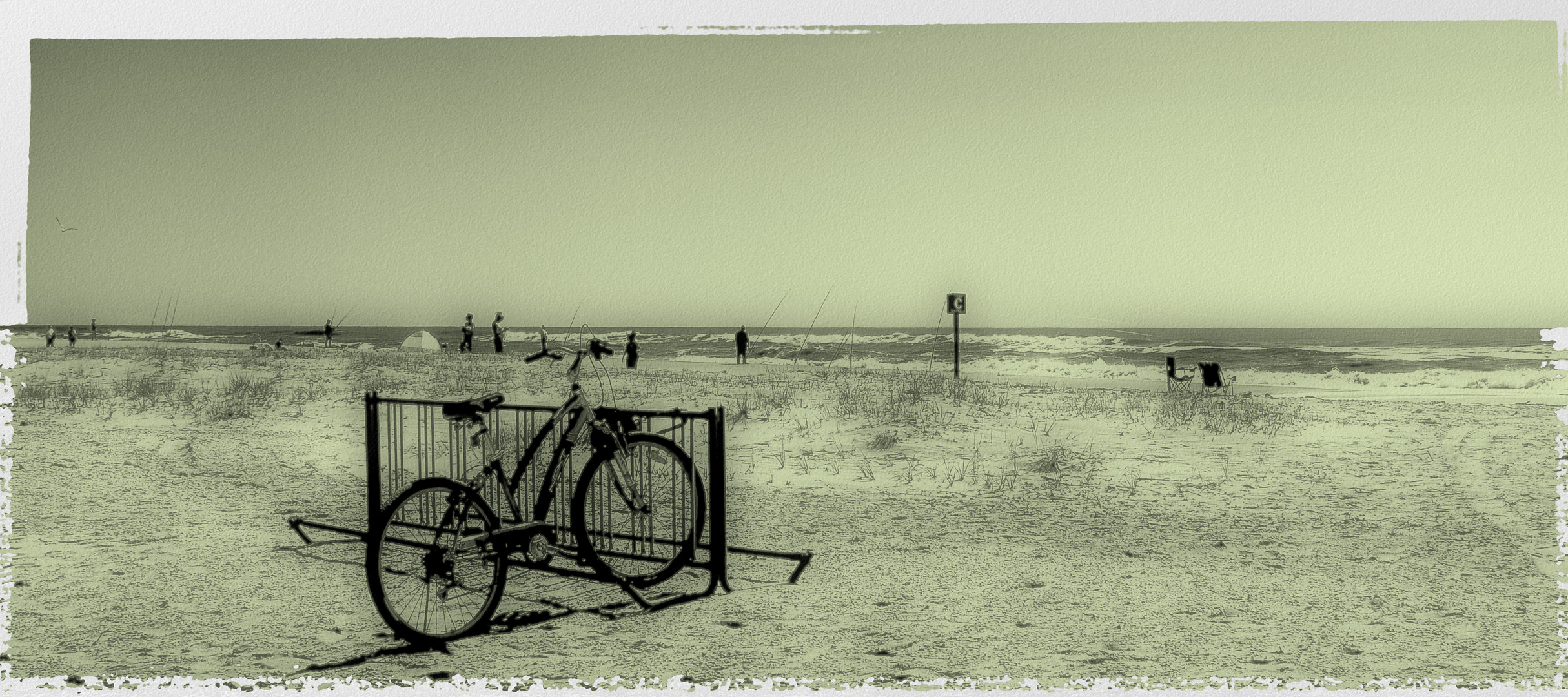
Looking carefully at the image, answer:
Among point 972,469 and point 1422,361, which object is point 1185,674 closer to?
point 972,469

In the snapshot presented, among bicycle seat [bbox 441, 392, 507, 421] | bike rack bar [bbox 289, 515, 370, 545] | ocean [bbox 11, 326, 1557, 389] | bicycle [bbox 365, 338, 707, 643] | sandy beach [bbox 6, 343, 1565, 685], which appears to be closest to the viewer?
sandy beach [bbox 6, 343, 1565, 685]

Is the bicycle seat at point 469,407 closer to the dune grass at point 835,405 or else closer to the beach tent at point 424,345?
the dune grass at point 835,405

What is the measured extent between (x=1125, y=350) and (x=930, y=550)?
5061cm

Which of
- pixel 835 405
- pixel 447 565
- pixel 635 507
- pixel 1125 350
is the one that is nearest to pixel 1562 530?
pixel 635 507

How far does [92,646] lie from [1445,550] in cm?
755

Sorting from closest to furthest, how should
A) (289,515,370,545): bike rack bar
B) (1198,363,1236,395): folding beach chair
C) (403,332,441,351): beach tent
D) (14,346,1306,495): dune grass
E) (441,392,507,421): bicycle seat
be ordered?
1. (441,392,507,421): bicycle seat
2. (289,515,370,545): bike rack bar
3. (14,346,1306,495): dune grass
4. (1198,363,1236,395): folding beach chair
5. (403,332,441,351): beach tent

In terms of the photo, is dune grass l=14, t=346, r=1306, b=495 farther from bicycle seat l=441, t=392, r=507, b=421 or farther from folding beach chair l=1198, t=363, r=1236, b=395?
folding beach chair l=1198, t=363, r=1236, b=395

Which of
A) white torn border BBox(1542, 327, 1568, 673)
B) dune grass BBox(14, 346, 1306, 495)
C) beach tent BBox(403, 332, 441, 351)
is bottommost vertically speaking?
white torn border BBox(1542, 327, 1568, 673)

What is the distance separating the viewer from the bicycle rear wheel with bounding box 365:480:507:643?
4.41 metres

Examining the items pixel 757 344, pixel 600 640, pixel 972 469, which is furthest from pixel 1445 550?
pixel 757 344

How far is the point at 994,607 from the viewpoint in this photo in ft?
17.0

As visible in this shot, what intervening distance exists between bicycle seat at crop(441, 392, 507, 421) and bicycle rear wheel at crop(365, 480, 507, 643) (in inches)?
16.9

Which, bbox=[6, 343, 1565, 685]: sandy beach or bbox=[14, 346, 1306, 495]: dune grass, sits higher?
bbox=[14, 346, 1306, 495]: dune grass

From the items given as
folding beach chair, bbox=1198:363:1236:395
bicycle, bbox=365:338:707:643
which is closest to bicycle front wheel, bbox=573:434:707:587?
bicycle, bbox=365:338:707:643
